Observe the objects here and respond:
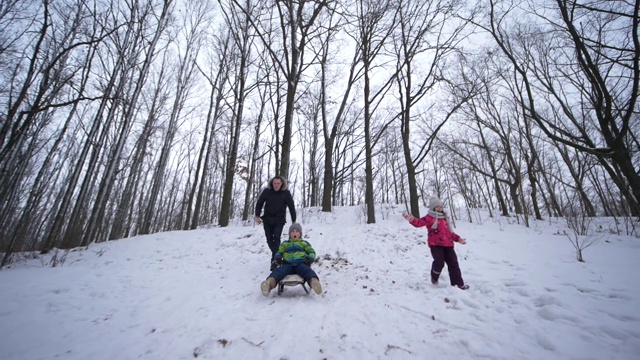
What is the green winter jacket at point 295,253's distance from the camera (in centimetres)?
389

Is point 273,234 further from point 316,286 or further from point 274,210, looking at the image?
point 316,286

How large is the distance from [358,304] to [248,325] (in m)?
1.44

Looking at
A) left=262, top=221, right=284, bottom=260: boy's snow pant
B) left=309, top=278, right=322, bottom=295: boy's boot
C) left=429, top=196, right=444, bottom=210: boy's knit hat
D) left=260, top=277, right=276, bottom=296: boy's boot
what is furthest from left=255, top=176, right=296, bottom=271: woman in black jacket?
left=429, top=196, right=444, bottom=210: boy's knit hat

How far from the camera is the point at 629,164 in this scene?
5438 millimetres

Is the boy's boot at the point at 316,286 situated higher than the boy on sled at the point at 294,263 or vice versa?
the boy on sled at the point at 294,263

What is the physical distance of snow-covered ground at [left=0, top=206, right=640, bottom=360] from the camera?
2162 millimetres

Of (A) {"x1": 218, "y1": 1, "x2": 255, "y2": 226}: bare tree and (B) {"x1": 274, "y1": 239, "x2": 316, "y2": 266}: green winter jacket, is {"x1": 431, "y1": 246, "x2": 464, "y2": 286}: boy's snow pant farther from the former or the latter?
(A) {"x1": 218, "y1": 1, "x2": 255, "y2": 226}: bare tree

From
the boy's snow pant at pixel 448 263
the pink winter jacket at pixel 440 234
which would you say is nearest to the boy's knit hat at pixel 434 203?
the pink winter jacket at pixel 440 234

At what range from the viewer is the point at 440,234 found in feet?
13.0

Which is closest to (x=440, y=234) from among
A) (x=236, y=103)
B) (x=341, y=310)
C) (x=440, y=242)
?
(x=440, y=242)

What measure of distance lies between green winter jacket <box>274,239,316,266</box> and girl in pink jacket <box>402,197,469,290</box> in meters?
1.71

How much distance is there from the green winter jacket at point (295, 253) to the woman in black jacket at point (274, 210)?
2.69 feet

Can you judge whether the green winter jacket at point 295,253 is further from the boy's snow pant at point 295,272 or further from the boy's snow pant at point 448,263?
the boy's snow pant at point 448,263

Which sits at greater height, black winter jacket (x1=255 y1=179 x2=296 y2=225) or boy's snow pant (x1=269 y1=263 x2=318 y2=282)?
black winter jacket (x1=255 y1=179 x2=296 y2=225)
